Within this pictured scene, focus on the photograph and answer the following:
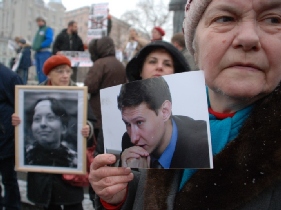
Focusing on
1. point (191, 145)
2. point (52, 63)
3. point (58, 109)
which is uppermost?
point (52, 63)

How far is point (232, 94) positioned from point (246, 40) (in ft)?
0.58

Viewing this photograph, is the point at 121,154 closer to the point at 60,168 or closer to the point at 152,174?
the point at 152,174

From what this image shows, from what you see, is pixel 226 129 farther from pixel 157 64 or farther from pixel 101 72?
pixel 101 72

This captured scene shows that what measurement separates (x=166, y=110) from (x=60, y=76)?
2802mm

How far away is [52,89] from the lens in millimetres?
3340

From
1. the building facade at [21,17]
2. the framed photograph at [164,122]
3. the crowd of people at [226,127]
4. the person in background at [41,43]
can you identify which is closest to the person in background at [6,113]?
the building facade at [21,17]

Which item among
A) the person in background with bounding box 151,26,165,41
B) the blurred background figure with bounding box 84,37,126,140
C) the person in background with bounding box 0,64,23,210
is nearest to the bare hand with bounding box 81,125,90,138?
the person in background with bounding box 0,64,23,210

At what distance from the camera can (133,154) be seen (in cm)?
130

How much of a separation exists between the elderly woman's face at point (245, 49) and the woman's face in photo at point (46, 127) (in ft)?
7.42

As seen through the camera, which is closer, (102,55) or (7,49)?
(102,55)

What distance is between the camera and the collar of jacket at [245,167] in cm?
116

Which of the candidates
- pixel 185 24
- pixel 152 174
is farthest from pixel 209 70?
pixel 152 174

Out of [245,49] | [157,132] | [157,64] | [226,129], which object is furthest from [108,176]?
[157,64]

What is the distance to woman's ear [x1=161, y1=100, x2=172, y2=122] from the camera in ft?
3.99
